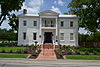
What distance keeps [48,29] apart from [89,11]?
43.4ft

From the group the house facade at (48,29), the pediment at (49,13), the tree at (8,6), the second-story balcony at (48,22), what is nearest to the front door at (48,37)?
the house facade at (48,29)

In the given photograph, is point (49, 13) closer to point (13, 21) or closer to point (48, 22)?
point (48, 22)

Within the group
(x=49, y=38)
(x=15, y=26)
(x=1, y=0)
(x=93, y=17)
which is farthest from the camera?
(x=15, y=26)

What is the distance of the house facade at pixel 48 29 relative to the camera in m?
44.8

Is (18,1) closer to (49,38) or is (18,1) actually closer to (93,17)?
(49,38)

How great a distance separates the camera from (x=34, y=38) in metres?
45.0

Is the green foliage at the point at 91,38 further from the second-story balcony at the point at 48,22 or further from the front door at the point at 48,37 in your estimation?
the second-story balcony at the point at 48,22

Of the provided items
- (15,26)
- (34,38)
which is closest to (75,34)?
(34,38)

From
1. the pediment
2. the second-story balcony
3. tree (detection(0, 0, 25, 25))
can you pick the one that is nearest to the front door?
the second-story balcony

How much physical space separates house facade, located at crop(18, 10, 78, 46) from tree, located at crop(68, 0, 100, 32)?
9349 millimetres

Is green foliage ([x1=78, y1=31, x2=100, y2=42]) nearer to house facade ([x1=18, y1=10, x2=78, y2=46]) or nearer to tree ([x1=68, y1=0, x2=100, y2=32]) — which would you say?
house facade ([x1=18, y1=10, x2=78, y2=46])

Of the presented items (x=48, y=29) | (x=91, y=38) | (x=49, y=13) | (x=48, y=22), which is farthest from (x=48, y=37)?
(x=91, y=38)

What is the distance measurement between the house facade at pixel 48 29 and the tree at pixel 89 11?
9.35m

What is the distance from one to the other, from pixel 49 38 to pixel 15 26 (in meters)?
11.4
